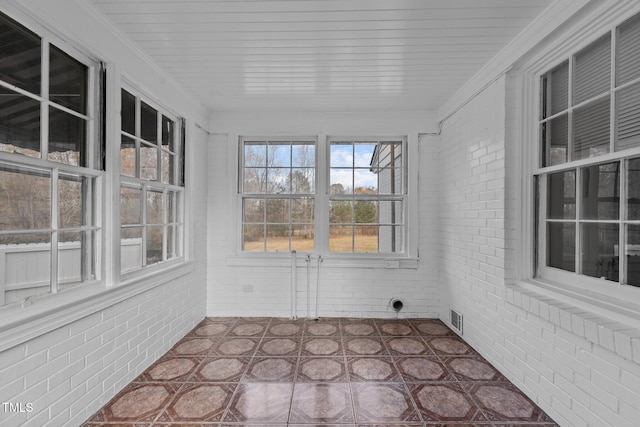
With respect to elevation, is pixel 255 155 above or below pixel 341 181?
above

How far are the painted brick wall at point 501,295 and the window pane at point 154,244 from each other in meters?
2.97

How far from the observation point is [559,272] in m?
2.04

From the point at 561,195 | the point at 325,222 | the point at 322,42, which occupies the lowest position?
the point at 325,222

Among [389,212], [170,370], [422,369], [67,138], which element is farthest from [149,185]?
[422,369]

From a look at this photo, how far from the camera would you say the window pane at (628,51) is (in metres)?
1.54

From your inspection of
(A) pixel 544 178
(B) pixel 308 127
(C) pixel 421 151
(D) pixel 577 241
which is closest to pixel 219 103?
(B) pixel 308 127

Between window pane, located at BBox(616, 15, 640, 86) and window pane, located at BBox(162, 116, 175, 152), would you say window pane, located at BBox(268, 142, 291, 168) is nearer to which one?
window pane, located at BBox(162, 116, 175, 152)

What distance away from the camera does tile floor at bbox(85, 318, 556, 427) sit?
6.05ft

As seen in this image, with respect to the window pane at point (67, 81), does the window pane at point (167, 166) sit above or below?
below

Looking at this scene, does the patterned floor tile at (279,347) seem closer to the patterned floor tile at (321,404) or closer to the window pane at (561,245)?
the patterned floor tile at (321,404)

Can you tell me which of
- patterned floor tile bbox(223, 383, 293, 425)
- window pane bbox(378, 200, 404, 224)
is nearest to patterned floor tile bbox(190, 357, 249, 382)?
patterned floor tile bbox(223, 383, 293, 425)

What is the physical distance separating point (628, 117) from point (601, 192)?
0.43 metres

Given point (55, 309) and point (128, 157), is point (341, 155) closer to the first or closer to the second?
point (128, 157)

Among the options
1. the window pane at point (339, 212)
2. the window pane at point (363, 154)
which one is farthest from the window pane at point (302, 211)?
the window pane at point (363, 154)
